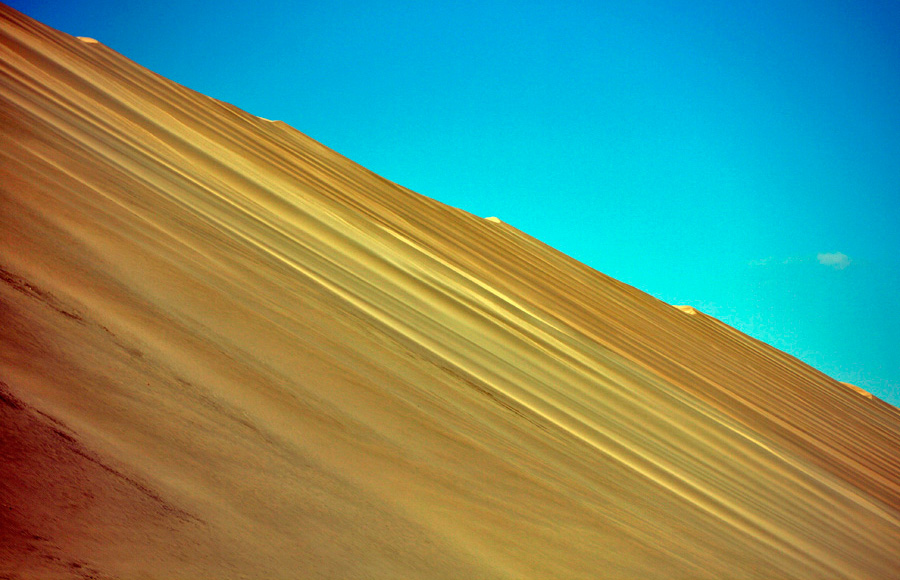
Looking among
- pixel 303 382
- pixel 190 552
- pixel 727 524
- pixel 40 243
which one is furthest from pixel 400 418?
pixel 727 524

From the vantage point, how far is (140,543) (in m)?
1.04

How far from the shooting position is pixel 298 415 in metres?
1.72

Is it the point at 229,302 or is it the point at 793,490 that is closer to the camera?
the point at 229,302

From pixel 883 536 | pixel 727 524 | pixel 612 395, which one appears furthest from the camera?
pixel 612 395

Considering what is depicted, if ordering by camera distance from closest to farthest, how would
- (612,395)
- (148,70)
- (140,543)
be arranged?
(140,543)
(612,395)
(148,70)

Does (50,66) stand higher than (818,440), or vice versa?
(818,440)

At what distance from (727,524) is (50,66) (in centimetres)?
605

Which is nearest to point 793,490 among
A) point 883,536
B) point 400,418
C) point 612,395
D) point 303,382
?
point 883,536

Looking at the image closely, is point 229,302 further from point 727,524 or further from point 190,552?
point 727,524

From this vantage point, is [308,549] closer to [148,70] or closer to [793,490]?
[793,490]

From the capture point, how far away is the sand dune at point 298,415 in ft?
3.84

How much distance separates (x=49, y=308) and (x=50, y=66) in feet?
16.1

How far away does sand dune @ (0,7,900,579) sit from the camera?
1169mm

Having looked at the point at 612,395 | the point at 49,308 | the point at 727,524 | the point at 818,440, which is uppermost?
→ the point at 818,440
